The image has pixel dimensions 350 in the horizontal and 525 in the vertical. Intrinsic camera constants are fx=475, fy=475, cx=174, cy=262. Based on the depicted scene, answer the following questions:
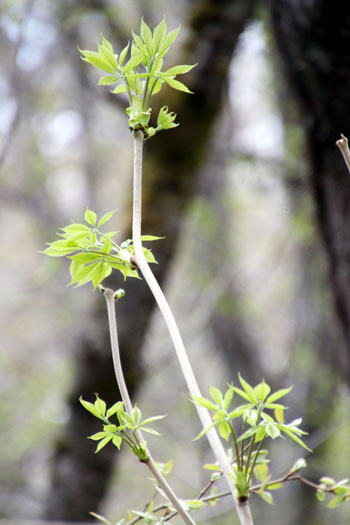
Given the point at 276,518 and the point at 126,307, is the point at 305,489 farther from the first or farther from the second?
the point at 126,307

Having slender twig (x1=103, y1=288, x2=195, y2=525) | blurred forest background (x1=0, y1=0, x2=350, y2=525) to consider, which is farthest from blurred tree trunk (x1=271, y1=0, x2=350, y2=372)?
slender twig (x1=103, y1=288, x2=195, y2=525)

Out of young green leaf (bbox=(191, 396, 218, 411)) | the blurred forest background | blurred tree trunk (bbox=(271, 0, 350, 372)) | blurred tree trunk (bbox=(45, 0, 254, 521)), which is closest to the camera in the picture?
young green leaf (bbox=(191, 396, 218, 411))

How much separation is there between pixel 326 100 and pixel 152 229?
835 mm

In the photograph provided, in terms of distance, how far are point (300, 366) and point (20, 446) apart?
54.7 inches

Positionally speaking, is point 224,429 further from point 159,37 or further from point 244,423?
point 159,37

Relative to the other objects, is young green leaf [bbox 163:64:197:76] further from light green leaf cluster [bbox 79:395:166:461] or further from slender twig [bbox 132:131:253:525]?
light green leaf cluster [bbox 79:395:166:461]

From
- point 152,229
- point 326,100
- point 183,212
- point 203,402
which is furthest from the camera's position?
point 183,212

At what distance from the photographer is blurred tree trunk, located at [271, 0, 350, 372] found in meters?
0.82

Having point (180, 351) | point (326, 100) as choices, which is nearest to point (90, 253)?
point (180, 351)

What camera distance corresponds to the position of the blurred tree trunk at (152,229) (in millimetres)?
1570

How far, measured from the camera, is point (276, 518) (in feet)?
7.97

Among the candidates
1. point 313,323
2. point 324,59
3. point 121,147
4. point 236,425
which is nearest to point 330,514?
point 236,425

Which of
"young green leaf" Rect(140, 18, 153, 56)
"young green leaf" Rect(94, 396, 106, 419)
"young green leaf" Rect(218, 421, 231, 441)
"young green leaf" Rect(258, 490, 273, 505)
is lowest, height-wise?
"young green leaf" Rect(258, 490, 273, 505)

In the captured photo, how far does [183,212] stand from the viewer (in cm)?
171
